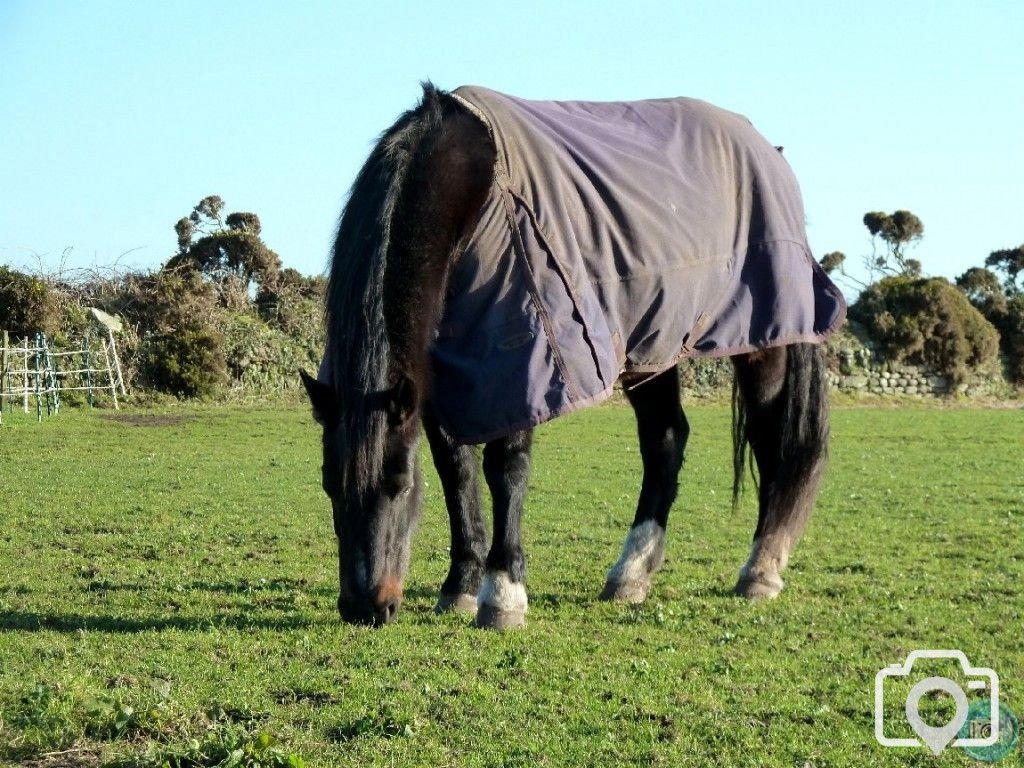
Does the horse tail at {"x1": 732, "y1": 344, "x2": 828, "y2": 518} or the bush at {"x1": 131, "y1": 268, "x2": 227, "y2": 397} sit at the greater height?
the bush at {"x1": 131, "y1": 268, "x2": 227, "y2": 397}

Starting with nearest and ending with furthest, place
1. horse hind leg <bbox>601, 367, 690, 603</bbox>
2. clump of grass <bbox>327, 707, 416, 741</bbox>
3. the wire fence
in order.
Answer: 1. clump of grass <bbox>327, 707, 416, 741</bbox>
2. horse hind leg <bbox>601, 367, 690, 603</bbox>
3. the wire fence

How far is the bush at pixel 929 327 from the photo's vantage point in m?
35.0

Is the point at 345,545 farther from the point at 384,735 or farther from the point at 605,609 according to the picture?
the point at 605,609

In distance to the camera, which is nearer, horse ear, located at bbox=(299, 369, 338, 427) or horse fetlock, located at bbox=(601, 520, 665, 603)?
horse ear, located at bbox=(299, 369, 338, 427)

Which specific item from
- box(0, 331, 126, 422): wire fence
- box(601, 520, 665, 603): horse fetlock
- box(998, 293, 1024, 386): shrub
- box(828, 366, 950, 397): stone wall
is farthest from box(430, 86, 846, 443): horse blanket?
box(998, 293, 1024, 386): shrub

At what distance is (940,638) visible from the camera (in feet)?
18.0

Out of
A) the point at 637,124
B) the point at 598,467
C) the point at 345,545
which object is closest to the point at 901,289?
the point at 598,467

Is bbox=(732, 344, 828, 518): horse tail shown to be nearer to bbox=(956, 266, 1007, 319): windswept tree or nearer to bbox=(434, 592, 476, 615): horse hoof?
bbox=(434, 592, 476, 615): horse hoof

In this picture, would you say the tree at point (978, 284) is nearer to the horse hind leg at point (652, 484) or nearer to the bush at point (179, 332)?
the bush at point (179, 332)

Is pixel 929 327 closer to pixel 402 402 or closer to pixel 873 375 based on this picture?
pixel 873 375

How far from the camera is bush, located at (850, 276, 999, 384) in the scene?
34984 mm

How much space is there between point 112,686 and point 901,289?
34.3m

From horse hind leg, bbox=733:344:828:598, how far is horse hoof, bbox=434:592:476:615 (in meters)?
1.89

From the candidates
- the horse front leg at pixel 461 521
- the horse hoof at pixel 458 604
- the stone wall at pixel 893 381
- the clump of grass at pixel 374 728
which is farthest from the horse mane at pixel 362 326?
the stone wall at pixel 893 381
